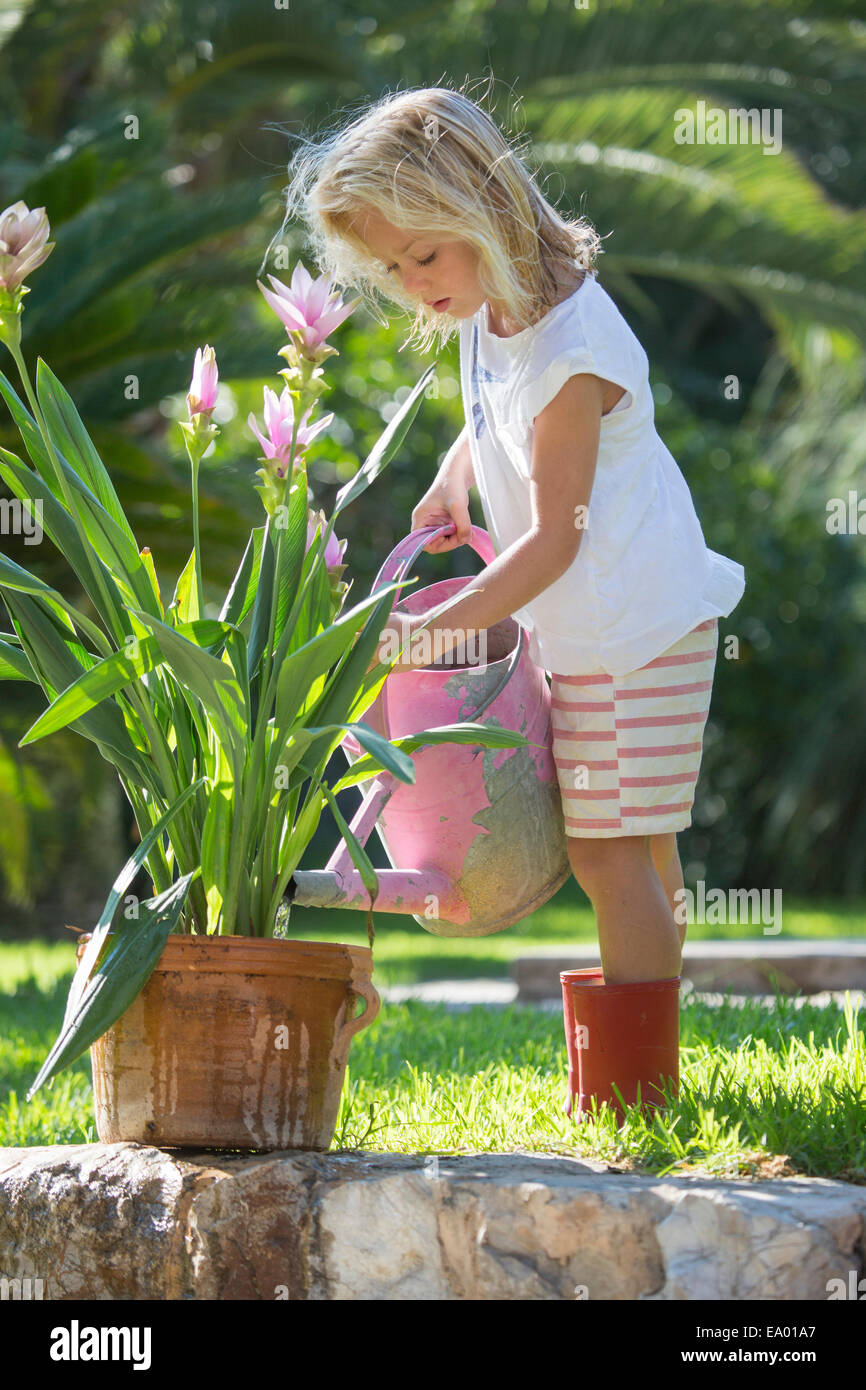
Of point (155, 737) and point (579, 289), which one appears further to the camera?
point (579, 289)

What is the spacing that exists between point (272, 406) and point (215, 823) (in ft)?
1.90

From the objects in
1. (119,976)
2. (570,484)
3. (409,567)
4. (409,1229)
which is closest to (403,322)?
(409,567)

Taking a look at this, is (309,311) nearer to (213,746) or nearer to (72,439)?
(72,439)

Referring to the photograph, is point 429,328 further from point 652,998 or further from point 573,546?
point 652,998

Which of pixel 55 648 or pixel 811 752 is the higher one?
pixel 811 752

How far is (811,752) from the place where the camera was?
9805 mm

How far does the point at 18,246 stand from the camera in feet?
6.35

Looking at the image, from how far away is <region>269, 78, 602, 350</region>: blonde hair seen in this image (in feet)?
6.82

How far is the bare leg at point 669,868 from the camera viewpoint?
234 cm

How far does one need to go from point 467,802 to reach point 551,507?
460 millimetres

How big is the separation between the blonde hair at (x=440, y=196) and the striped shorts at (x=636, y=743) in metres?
0.55

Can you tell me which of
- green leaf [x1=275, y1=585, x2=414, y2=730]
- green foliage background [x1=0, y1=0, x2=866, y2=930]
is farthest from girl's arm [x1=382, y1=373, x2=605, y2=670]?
green foliage background [x1=0, y1=0, x2=866, y2=930]

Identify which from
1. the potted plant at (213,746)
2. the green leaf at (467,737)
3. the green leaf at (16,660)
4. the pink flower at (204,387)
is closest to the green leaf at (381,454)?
the potted plant at (213,746)
